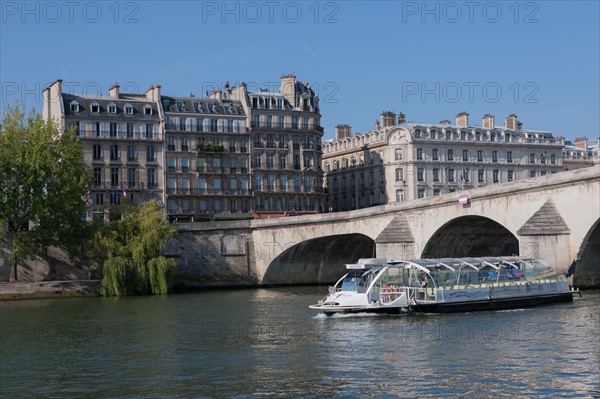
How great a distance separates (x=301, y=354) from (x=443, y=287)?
1494 centimetres

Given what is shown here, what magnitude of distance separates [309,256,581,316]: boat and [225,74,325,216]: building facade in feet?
150

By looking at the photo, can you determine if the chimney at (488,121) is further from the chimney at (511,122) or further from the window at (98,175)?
the window at (98,175)

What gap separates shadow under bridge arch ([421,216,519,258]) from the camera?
2450 inches

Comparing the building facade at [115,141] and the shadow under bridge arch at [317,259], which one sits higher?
the building facade at [115,141]

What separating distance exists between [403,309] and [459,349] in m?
12.4

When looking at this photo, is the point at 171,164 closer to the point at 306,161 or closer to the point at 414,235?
the point at 306,161

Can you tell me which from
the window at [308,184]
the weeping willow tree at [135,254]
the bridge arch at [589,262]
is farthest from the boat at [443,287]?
the window at [308,184]

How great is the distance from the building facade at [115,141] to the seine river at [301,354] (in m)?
37.8

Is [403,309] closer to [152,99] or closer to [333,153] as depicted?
[152,99]

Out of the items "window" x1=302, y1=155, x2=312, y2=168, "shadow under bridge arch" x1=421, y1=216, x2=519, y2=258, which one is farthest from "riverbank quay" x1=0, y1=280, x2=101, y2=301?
"window" x1=302, y1=155, x2=312, y2=168

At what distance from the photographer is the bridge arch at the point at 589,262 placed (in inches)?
2034

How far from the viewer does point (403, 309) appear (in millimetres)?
44031

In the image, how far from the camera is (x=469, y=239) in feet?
214

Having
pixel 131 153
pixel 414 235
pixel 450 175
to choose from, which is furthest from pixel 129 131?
pixel 450 175
